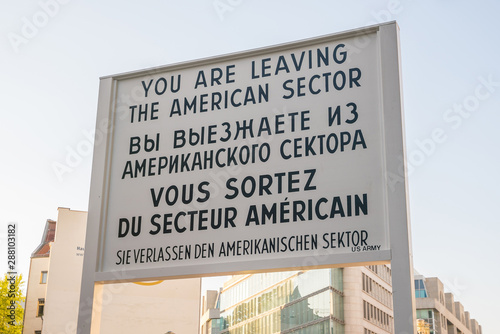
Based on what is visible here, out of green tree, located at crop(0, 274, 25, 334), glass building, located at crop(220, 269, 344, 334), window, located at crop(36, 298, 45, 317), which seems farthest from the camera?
glass building, located at crop(220, 269, 344, 334)

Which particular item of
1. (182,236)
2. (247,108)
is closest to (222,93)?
(247,108)

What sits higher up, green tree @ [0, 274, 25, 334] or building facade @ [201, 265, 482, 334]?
building facade @ [201, 265, 482, 334]

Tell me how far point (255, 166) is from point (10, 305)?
96.6 ft

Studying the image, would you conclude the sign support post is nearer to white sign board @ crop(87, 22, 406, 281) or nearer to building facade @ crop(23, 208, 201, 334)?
white sign board @ crop(87, 22, 406, 281)

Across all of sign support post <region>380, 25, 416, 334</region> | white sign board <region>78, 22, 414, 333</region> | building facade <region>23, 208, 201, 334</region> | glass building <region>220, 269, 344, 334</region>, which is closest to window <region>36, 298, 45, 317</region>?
building facade <region>23, 208, 201, 334</region>

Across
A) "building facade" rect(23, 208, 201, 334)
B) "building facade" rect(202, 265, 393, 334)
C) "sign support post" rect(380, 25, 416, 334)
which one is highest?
"building facade" rect(202, 265, 393, 334)

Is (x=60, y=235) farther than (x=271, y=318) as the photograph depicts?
No

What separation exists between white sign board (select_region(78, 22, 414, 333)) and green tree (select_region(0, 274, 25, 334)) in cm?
2711

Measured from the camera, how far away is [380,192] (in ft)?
21.3

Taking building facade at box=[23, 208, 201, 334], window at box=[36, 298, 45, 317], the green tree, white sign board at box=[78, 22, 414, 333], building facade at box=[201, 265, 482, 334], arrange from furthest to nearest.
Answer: building facade at box=[201, 265, 482, 334]
window at box=[36, 298, 45, 317]
building facade at box=[23, 208, 201, 334]
the green tree
white sign board at box=[78, 22, 414, 333]

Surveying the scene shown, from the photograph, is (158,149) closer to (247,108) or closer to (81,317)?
(247,108)

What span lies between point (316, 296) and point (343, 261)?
7980 centimetres

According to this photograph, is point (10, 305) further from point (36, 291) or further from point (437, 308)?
point (437, 308)

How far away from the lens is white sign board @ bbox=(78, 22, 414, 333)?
6.53m
